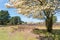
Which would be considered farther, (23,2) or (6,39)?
(23,2)

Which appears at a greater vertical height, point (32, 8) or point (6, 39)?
point (32, 8)

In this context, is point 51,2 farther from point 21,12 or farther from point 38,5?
point 21,12

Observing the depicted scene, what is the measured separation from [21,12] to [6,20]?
15515mm

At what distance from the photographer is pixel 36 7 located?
19.3m

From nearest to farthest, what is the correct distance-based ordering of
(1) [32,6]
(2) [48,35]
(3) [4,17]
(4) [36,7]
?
(2) [48,35] → (4) [36,7] → (1) [32,6] → (3) [4,17]

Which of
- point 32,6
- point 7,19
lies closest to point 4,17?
point 7,19

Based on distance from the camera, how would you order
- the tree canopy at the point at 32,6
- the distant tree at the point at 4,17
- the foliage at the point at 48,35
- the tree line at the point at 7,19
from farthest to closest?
the distant tree at the point at 4,17 < the tree line at the point at 7,19 < the tree canopy at the point at 32,6 < the foliage at the point at 48,35

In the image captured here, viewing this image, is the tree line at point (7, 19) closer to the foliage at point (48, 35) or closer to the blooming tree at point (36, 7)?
the blooming tree at point (36, 7)

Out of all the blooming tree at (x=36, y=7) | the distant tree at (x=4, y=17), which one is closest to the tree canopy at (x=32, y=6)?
the blooming tree at (x=36, y=7)

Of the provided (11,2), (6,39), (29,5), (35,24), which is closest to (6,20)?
Result: (35,24)

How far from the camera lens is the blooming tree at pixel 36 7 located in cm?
1903

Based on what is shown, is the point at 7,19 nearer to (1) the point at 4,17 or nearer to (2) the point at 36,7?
(1) the point at 4,17

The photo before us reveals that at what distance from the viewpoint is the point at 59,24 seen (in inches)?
1206

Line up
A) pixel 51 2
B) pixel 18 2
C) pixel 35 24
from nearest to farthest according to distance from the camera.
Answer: pixel 51 2 < pixel 18 2 < pixel 35 24
